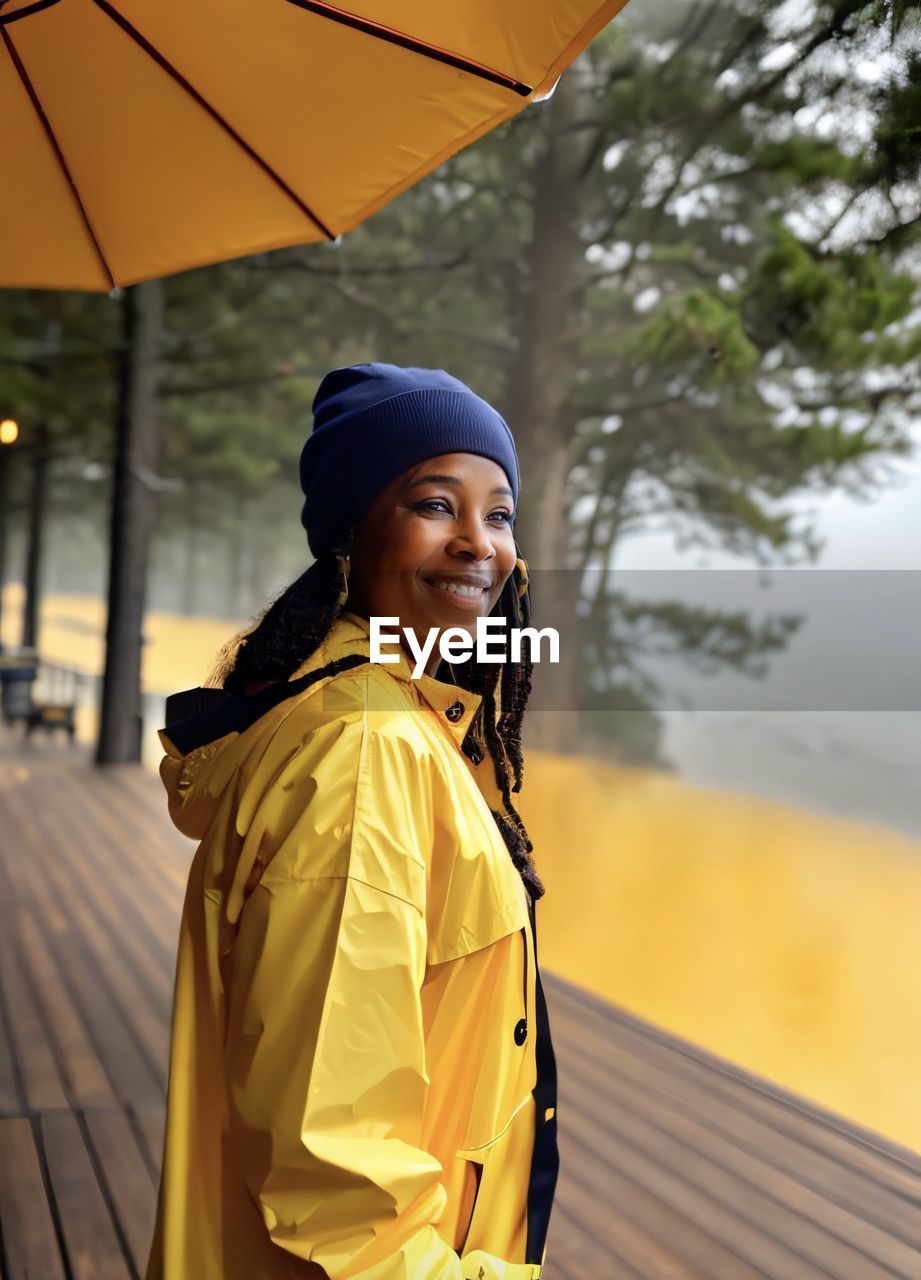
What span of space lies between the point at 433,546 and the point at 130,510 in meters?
7.25

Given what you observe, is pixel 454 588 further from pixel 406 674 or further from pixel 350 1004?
pixel 350 1004

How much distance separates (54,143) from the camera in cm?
212

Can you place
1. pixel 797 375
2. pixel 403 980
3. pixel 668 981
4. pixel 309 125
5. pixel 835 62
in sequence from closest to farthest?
pixel 403 980, pixel 309 125, pixel 835 62, pixel 668 981, pixel 797 375

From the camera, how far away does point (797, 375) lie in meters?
9.99

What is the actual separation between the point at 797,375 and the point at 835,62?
178 inches

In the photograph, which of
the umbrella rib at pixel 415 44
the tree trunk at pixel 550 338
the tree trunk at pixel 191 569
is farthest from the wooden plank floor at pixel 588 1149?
the tree trunk at pixel 191 569

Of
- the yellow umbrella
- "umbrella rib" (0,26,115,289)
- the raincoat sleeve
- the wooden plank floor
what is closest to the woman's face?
the raincoat sleeve

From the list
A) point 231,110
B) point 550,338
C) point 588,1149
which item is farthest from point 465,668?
point 550,338

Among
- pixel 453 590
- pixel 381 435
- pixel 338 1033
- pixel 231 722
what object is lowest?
pixel 338 1033

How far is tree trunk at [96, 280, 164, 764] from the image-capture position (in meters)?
7.96

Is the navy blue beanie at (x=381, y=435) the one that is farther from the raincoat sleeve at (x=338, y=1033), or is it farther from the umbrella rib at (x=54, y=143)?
the umbrella rib at (x=54, y=143)

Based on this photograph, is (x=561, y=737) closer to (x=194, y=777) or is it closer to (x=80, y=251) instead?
(x=80, y=251)

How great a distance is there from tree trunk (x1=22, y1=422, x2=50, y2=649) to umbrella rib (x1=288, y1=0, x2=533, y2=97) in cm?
1143

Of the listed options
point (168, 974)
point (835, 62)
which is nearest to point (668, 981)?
point (168, 974)
